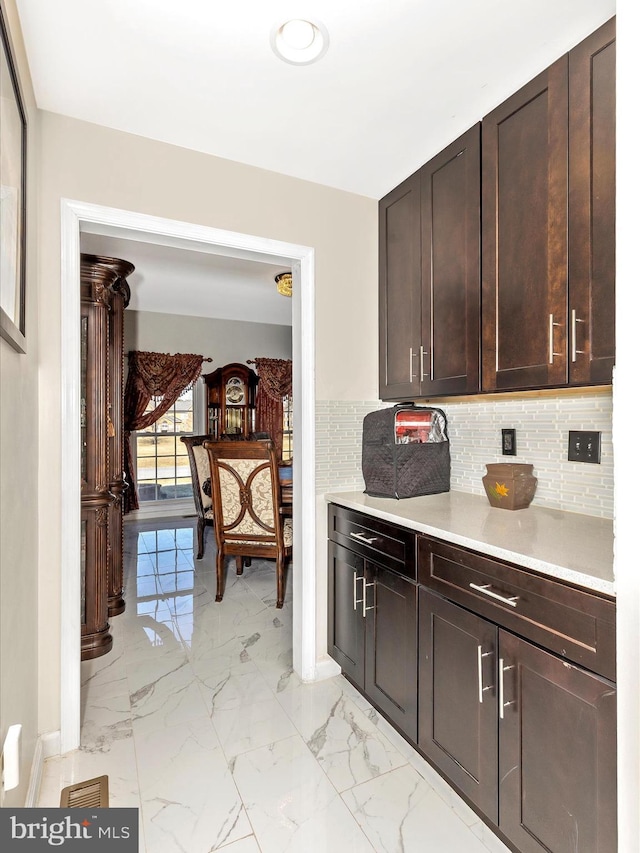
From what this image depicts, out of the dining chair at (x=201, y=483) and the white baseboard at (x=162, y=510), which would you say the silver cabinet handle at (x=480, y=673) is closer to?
the dining chair at (x=201, y=483)

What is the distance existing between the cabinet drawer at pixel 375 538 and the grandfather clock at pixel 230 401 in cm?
380

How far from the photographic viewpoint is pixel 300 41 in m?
1.37

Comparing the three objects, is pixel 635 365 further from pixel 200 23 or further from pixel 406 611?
pixel 200 23

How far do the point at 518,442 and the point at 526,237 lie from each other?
876 millimetres

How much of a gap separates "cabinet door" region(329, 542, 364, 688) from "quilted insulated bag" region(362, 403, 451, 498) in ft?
1.13

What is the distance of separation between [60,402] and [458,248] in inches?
65.7

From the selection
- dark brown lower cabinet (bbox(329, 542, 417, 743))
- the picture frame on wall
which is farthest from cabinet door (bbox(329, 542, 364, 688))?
the picture frame on wall

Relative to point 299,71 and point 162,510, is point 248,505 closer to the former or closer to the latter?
point 299,71

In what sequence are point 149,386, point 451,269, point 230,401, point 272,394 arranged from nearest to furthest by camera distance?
1. point 451,269
2. point 149,386
3. point 230,401
4. point 272,394

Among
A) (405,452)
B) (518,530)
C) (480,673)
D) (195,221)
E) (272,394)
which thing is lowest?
(480,673)

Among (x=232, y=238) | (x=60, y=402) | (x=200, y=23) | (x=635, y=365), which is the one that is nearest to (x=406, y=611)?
(x=635, y=365)

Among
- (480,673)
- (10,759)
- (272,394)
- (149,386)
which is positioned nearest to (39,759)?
(10,759)

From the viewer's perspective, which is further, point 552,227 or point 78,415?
point 78,415

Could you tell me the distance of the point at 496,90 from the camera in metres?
1.61
